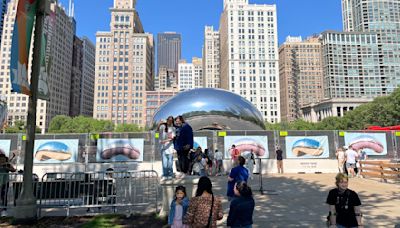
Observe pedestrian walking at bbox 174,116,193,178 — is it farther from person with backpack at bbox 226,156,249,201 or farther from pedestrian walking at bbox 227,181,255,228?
pedestrian walking at bbox 227,181,255,228

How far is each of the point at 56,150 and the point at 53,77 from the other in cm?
13274

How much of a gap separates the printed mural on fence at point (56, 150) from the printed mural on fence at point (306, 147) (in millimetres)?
14880

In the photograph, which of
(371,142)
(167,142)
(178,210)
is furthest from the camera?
(371,142)

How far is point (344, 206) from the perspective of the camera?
13.3 ft

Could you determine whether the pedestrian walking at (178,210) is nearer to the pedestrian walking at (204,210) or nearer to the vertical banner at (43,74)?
the pedestrian walking at (204,210)

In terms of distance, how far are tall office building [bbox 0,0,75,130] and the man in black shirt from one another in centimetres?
12110

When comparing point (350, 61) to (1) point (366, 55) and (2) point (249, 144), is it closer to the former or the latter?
(1) point (366, 55)

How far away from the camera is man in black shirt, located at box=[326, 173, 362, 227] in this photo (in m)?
4.00

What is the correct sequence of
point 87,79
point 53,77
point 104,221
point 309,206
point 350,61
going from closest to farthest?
point 104,221, point 309,206, point 53,77, point 350,61, point 87,79

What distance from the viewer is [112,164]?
18203 mm

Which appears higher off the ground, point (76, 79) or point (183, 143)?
point (76, 79)

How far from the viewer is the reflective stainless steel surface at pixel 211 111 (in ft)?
65.2

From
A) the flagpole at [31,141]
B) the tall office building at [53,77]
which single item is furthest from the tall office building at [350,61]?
the flagpole at [31,141]

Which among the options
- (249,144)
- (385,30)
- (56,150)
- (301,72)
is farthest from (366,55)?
(56,150)
